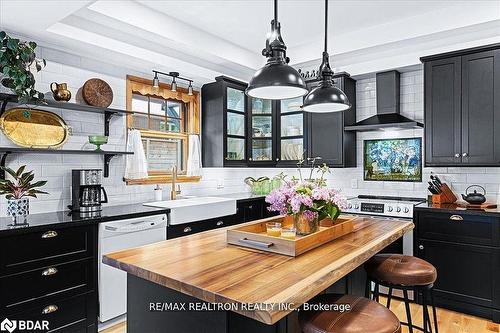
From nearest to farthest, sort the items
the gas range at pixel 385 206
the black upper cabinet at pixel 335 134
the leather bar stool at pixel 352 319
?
the leather bar stool at pixel 352 319 < the gas range at pixel 385 206 < the black upper cabinet at pixel 335 134

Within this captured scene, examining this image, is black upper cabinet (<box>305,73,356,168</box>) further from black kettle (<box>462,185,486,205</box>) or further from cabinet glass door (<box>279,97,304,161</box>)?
black kettle (<box>462,185,486,205</box>)

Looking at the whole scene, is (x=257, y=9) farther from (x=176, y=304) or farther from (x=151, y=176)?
(x=176, y=304)

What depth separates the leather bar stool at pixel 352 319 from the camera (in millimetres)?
1491

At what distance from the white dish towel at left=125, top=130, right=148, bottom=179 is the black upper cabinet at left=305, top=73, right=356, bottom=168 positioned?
2192 mm

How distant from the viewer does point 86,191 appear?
3.20 metres

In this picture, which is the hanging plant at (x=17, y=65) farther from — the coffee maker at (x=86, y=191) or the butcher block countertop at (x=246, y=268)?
the butcher block countertop at (x=246, y=268)

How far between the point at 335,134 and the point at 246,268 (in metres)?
3.20

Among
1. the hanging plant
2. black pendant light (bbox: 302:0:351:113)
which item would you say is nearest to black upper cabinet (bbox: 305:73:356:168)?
black pendant light (bbox: 302:0:351:113)

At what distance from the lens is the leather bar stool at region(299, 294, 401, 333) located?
149 centimetres

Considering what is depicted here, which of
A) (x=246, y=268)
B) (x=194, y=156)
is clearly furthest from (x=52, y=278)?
(x=194, y=156)

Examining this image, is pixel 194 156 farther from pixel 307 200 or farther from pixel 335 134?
pixel 307 200

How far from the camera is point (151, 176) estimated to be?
4082mm

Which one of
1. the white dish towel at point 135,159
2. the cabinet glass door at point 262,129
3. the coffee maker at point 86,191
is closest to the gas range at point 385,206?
the cabinet glass door at point 262,129

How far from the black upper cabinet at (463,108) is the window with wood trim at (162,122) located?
2.83m
